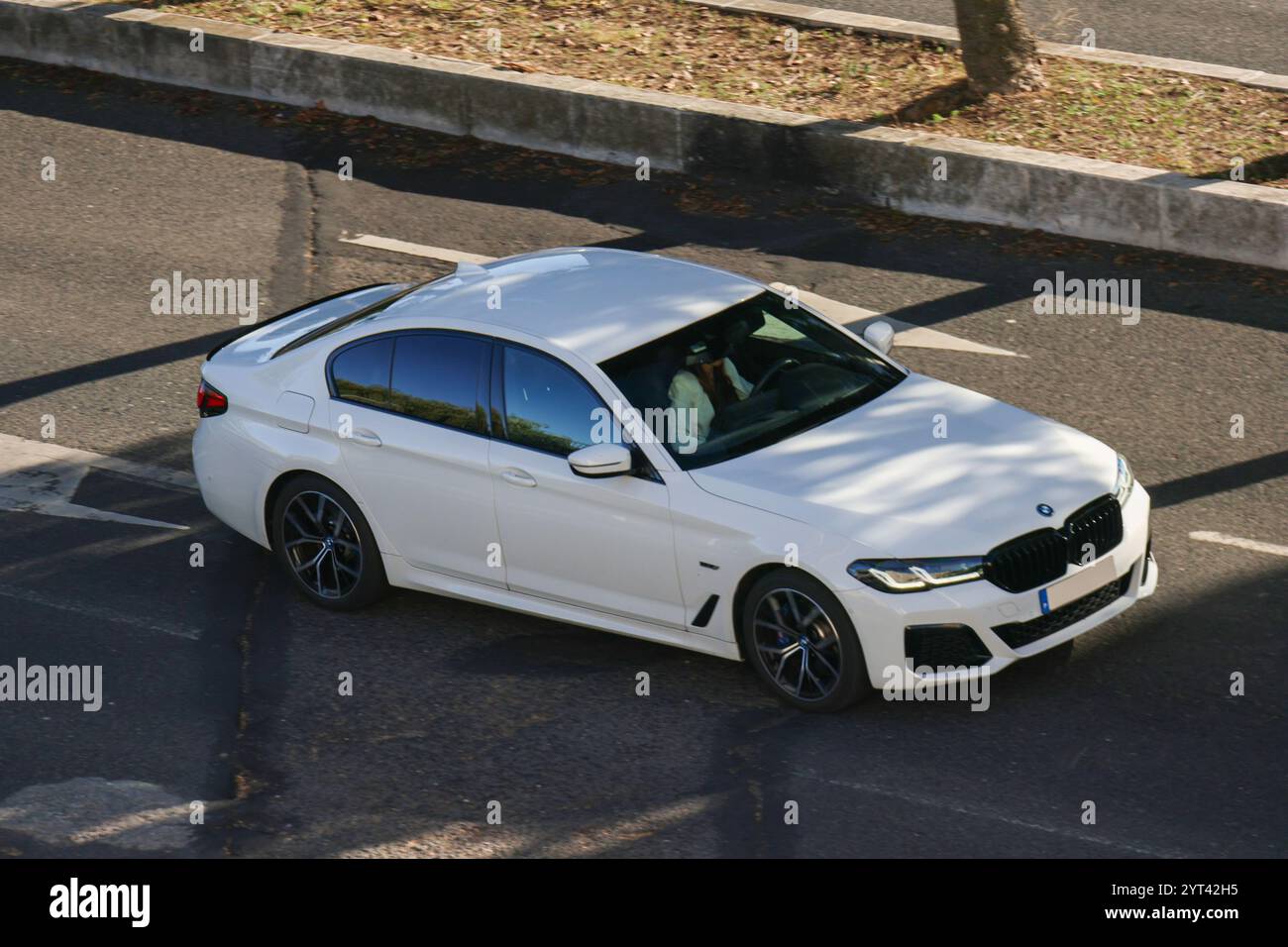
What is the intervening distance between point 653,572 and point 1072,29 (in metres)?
10.6

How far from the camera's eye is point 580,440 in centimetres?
806

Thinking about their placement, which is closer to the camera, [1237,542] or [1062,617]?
[1062,617]

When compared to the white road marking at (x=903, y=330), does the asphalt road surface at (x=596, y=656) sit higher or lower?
lower

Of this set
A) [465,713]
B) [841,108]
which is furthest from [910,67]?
[465,713]

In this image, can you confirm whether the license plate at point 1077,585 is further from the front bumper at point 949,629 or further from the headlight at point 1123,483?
the headlight at point 1123,483

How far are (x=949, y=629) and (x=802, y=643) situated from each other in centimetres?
64

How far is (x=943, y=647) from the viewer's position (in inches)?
289

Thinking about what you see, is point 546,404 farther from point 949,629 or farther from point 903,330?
point 903,330

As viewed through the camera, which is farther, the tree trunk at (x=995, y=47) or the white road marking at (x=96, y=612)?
the tree trunk at (x=995, y=47)

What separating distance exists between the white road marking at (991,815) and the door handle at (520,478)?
1.80m

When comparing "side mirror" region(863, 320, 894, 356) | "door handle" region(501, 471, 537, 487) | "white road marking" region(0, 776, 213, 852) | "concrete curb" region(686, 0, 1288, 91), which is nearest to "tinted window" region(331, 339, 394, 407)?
"door handle" region(501, 471, 537, 487)

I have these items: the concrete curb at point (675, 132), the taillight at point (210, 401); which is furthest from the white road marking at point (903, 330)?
the taillight at point (210, 401)

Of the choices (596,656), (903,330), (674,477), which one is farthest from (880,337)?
(903,330)

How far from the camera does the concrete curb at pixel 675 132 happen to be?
41.1 feet
